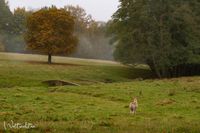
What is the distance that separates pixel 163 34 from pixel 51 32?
23575 millimetres

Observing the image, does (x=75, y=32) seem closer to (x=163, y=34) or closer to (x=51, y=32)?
(x=51, y=32)

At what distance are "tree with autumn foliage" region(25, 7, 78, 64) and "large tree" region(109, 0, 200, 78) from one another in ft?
55.9

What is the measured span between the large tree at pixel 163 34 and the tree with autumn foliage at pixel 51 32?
55.9ft

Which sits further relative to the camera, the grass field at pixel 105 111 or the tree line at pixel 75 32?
the tree line at pixel 75 32

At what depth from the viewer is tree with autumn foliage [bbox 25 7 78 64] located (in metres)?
77.5

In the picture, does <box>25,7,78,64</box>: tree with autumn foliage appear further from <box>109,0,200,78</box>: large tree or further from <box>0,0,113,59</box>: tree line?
<box>0,0,113,59</box>: tree line

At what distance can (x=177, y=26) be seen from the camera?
61938 mm

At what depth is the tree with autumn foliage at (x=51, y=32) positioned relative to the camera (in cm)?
7750

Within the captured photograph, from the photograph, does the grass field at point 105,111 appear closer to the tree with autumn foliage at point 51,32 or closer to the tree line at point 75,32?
the tree with autumn foliage at point 51,32

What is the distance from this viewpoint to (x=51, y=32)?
77250mm

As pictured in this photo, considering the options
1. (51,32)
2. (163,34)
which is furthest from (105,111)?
(51,32)

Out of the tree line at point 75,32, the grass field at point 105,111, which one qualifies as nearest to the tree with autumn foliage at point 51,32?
the tree line at point 75,32

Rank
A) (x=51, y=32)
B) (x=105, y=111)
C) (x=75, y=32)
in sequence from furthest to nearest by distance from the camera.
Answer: (x=75, y=32), (x=51, y=32), (x=105, y=111)

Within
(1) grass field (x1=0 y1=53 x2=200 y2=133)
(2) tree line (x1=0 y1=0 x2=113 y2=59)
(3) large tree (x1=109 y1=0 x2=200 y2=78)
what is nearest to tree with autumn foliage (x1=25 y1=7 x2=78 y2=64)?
(3) large tree (x1=109 y1=0 x2=200 y2=78)
